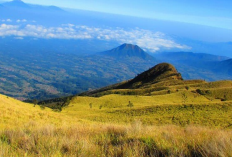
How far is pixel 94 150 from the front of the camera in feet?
15.0

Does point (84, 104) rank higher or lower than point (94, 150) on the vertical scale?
lower

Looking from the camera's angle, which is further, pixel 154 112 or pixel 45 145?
pixel 154 112

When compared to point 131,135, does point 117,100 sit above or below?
below

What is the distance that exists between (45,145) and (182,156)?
3278mm

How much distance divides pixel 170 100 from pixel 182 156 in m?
44.2

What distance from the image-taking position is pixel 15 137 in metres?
5.91

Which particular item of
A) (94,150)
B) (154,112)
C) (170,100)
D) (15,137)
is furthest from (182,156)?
(170,100)

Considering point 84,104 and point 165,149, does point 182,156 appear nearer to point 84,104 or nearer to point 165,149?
point 165,149

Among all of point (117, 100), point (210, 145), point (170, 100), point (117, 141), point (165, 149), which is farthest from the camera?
point (117, 100)

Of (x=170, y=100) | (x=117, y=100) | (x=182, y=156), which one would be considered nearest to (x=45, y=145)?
(x=182, y=156)

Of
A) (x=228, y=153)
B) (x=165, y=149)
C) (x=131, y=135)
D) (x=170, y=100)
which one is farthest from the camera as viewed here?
(x=170, y=100)

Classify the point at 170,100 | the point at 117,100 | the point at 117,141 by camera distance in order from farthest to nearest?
1. the point at 117,100
2. the point at 170,100
3. the point at 117,141

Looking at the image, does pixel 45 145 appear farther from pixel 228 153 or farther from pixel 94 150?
pixel 228 153

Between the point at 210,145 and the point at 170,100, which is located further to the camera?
the point at 170,100
